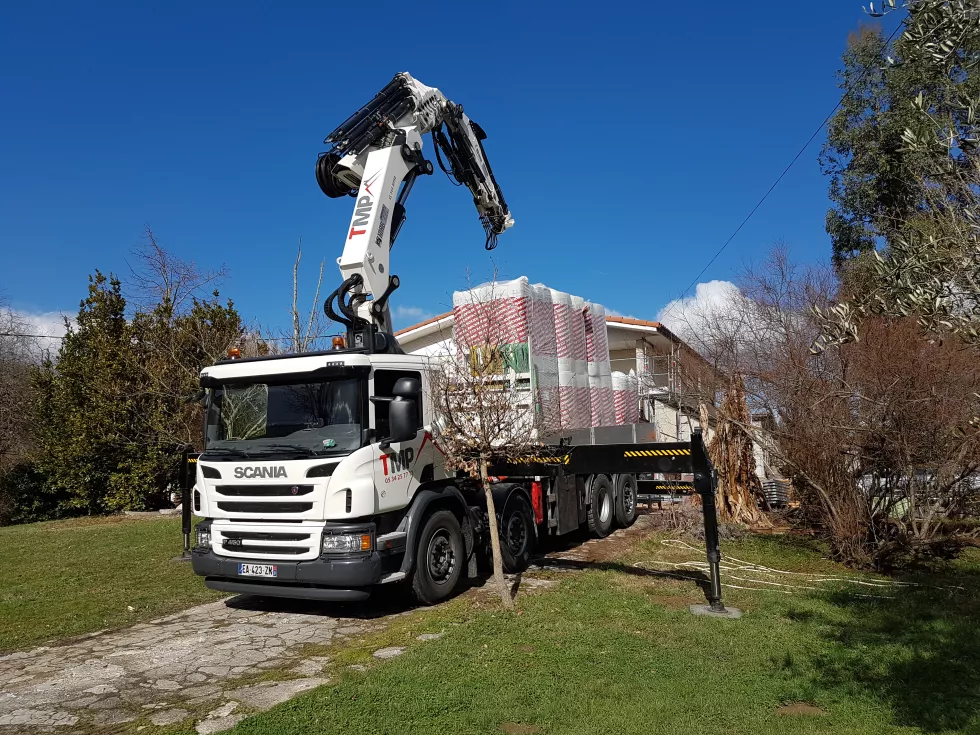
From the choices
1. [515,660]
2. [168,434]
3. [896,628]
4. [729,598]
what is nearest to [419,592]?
[515,660]

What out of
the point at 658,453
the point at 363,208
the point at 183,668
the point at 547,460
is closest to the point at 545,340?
the point at 547,460

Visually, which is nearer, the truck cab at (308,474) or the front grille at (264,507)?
the truck cab at (308,474)

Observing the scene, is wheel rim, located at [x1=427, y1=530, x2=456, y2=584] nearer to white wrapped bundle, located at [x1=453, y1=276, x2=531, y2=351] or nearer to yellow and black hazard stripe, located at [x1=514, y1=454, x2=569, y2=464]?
yellow and black hazard stripe, located at [x1=514, y1=454, x2=569, y2=464]

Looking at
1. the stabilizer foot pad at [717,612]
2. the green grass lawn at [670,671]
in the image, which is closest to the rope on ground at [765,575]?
the green grass lawn at [670,671]

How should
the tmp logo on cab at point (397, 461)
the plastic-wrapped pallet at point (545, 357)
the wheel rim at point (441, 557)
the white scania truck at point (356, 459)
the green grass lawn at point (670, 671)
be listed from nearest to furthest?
the green grass lawn at point (670, 671), the white scania truck at point (356, 459), the tmp logo on cab at point (397, 461), the wheel rim at point (441, 557), the plastic-wrapped pallet at point (545, 357)

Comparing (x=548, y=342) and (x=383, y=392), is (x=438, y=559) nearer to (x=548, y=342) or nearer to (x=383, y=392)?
(x=383, y=392)

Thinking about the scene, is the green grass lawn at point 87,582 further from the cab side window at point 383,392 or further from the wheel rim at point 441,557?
the cab side window at point 383,392

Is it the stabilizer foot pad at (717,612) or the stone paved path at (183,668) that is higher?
the stone paved path at (183,668)

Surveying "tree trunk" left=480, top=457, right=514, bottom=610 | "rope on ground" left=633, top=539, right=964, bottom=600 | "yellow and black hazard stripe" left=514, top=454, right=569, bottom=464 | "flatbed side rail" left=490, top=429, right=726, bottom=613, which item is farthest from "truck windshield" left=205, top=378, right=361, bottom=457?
"rope on ground" left=633, top=539, right=964, bottom=600

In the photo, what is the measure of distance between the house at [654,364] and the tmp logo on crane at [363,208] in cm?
174

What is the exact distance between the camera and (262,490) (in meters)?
7.28

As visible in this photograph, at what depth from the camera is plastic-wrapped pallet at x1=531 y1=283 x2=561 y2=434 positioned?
931 centimetres

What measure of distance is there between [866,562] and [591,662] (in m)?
5.35

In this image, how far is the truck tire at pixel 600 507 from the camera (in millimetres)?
12453
